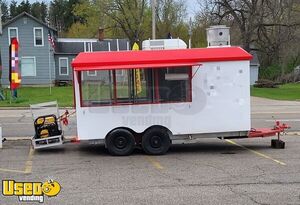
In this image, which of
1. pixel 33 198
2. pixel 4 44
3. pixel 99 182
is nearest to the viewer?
Answer: pixel 33 198

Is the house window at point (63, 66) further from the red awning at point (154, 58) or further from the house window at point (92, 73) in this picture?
the house window at point (92, 73)

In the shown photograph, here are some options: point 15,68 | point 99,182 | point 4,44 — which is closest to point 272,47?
point 4,44

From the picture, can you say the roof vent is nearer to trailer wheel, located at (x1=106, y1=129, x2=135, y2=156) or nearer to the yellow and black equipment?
trailer wheel, located at (x1=106, y1=129, x2=135, y2=156)

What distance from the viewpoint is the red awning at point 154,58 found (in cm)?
1121

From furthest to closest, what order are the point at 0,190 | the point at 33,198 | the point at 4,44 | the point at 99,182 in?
the point at 4,44, the point at 99,182, the point at 0,190, the point at 33,198

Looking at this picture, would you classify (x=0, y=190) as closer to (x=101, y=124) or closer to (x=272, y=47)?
(x=101, y=124)

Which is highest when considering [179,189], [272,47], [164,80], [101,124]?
[272,47]

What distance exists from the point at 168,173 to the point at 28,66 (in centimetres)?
4304

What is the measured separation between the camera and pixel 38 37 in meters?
50.0

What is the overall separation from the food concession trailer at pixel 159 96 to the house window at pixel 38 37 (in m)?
39.9

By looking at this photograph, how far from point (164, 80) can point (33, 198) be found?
5.25 metres

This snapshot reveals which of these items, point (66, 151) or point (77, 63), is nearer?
point (77, 63)

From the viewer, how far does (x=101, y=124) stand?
11461 mm

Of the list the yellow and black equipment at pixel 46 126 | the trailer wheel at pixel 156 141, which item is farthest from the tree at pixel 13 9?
the trailer wheel at pixel 156 141
